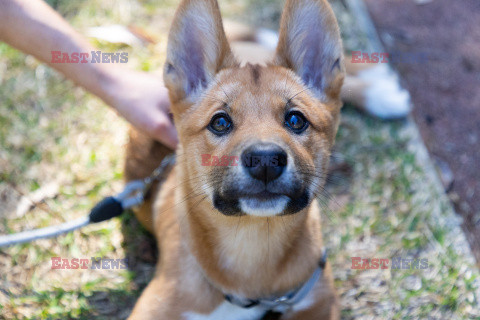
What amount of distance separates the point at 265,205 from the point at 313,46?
1.25 metres

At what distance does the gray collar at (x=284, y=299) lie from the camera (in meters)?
2.90

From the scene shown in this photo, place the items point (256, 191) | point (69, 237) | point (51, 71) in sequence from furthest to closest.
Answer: point (51, 71)
point (69, 237)
point (256, 191)

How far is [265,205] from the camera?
246 centimetres

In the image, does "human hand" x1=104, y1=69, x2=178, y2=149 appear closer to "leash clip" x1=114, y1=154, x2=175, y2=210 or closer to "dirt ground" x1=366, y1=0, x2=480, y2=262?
"leash clip" x1=114, y1=154, x2=175, y2=210

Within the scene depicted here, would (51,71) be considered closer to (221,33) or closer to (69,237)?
(69,237)

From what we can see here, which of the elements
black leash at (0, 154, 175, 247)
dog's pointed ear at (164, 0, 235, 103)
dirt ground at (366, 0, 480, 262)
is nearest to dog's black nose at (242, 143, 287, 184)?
dog's pointed ear at (164, 0, 235, 103)

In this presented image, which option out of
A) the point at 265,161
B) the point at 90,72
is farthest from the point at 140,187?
the point at 265,161

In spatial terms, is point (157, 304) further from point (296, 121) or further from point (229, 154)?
point (296, 121)

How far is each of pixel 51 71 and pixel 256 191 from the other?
11.7 ft

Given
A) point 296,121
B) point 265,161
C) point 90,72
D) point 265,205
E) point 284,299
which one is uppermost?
point 90,72

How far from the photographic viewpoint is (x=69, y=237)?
3885 mm

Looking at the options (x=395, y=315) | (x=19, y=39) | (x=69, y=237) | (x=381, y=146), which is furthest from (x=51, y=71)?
(x=395, y=315)

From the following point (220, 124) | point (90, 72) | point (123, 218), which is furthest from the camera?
point (123, 218)

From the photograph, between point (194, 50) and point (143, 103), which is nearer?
point (194, 50)
